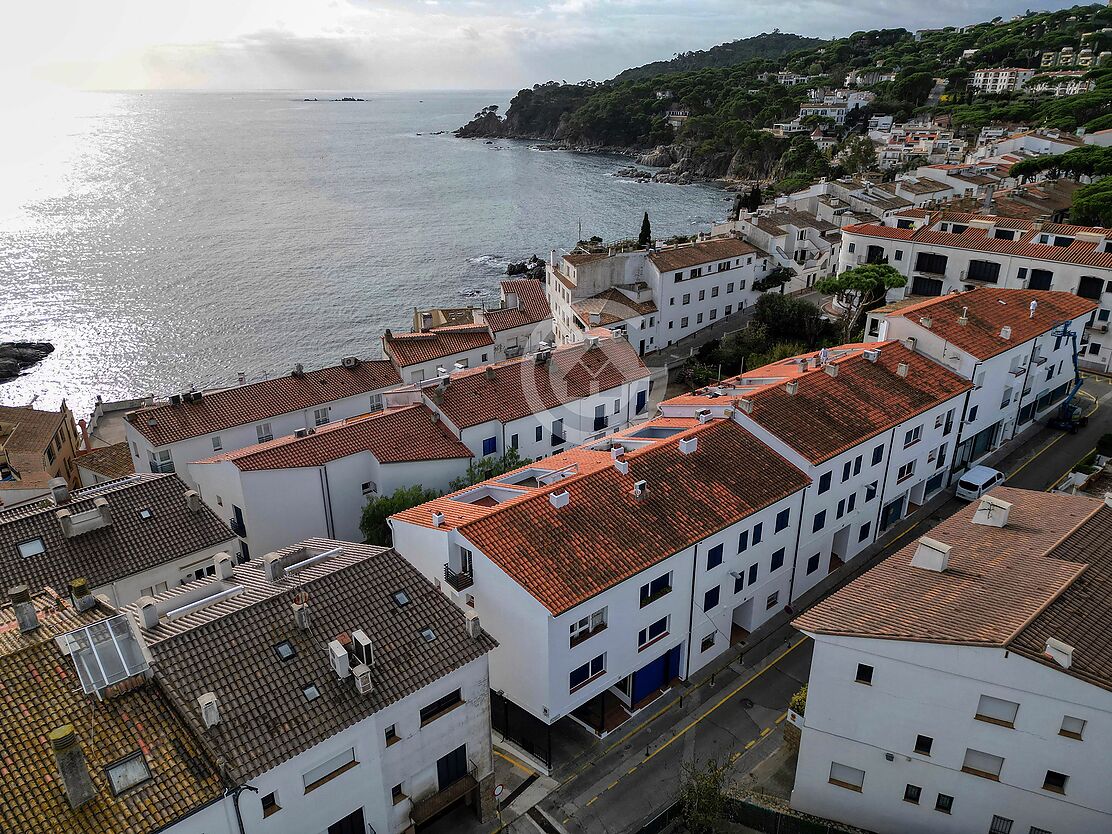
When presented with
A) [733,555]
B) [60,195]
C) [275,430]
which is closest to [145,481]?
[275,430]

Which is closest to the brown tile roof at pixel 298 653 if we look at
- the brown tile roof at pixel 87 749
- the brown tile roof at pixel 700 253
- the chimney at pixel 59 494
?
the brown tile roof at pixel 87 749

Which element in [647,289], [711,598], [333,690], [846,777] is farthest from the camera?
[647,289]

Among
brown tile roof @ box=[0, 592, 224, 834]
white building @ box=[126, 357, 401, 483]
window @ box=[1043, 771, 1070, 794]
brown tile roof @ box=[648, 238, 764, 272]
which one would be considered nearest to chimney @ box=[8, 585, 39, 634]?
brown tile roof @ box=[0, 592, 224, 834]

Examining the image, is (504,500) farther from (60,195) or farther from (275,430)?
(60,195)

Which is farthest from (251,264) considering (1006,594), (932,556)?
(1006,594)

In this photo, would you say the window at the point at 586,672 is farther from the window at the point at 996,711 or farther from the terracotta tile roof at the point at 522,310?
the terracotta tile roof at the point at 522,310

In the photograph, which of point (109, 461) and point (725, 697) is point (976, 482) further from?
point (109, 461)

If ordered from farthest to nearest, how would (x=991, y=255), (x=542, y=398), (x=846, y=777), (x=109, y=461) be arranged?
(x=991, y=255)
(x=109, y=461)
(x=542, y=398)
(x=846, y=777)
